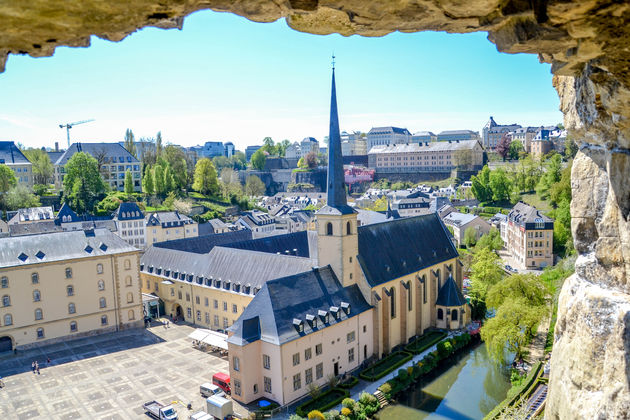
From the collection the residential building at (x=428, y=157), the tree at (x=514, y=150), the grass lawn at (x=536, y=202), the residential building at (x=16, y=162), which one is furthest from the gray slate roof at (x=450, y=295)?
the tree at (x=514, y=150)

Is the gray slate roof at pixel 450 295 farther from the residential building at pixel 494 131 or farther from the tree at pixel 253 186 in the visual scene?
the residential building at pixel 494 131

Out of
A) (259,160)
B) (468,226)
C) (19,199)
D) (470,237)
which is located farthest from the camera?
(259,160)

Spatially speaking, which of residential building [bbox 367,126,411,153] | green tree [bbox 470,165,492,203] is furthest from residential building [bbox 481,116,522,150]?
green tree [bbox 470,165,492,203]

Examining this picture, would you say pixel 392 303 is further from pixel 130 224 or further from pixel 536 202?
pixel 536 202

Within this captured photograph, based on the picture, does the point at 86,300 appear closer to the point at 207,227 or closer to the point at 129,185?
the point at 207,227

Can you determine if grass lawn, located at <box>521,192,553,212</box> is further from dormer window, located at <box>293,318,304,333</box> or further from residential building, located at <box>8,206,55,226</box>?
residential building, located at <box>8,206,55,226</box>

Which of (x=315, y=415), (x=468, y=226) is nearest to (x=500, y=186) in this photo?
(x=468, y=226)
